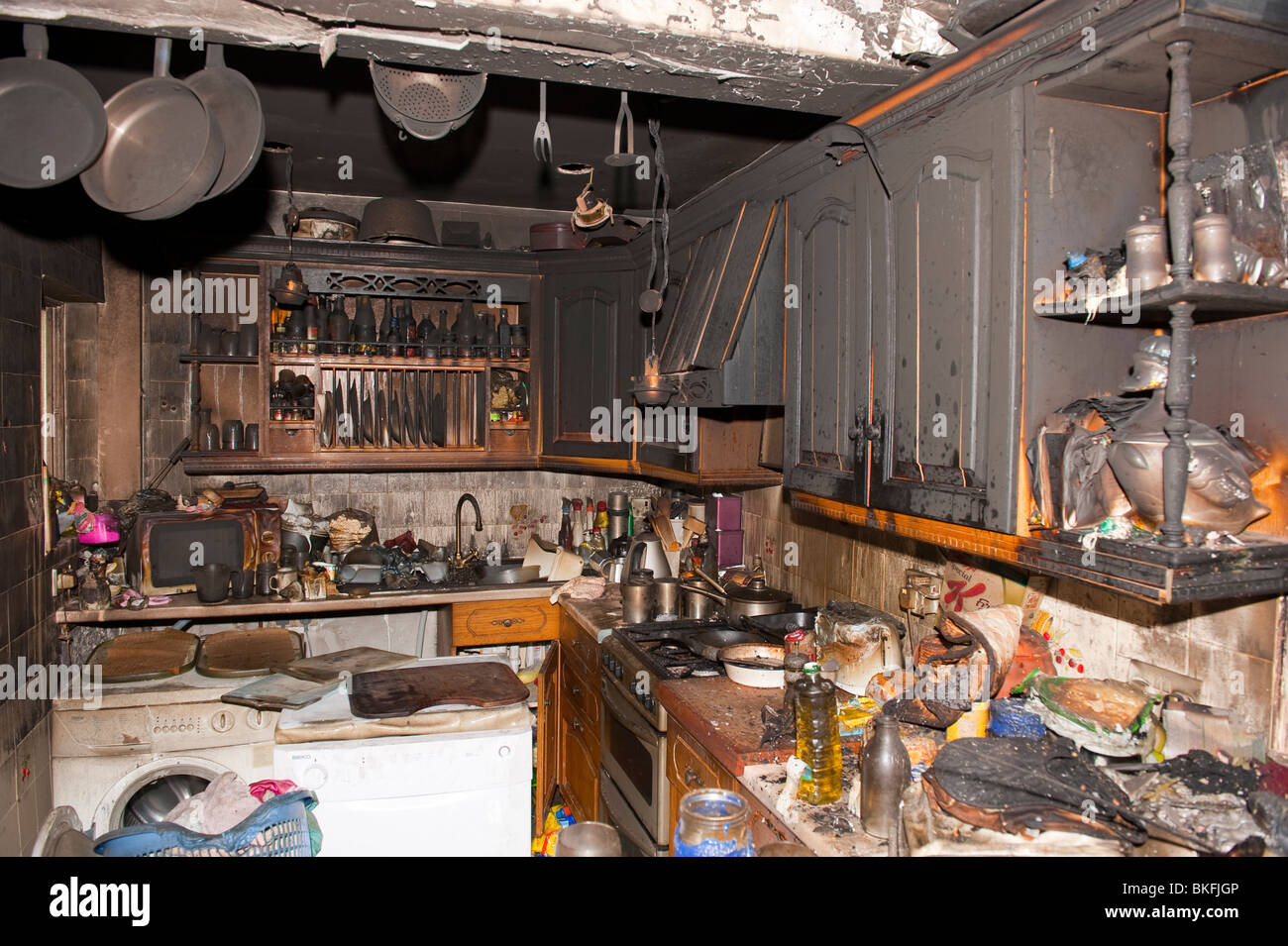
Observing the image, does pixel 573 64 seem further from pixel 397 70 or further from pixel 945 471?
pixel 945 471

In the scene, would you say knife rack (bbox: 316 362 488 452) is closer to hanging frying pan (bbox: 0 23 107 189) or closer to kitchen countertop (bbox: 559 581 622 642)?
kitchen countertop (bbox: 559 581 622 642)

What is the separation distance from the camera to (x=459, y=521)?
445cm

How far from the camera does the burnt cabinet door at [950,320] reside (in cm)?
159

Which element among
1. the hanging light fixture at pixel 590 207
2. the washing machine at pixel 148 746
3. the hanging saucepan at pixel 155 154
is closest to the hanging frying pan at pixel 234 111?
the hanging saucepan at pixel 155 154

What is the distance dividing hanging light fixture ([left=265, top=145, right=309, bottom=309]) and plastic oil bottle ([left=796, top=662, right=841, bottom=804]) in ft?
10.1

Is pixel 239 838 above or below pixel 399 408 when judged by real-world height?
below

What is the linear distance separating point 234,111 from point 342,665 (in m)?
1.81

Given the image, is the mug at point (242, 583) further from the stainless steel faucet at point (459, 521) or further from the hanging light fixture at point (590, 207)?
the hanging light fixture at point (590, 207)

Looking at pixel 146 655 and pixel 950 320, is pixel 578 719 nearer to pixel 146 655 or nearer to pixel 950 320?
pixel 146 655

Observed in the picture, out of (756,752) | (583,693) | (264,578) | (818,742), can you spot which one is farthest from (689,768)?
(264,578)

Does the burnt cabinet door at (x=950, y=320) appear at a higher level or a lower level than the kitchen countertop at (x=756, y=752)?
higher

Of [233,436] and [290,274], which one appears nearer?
[290,274]

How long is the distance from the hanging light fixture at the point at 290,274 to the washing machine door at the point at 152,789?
2053 mm

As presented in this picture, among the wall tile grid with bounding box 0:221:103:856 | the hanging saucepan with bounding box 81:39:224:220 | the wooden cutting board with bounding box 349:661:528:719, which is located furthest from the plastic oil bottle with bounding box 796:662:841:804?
the wall tile grid with bounding box 0:221:103:856
